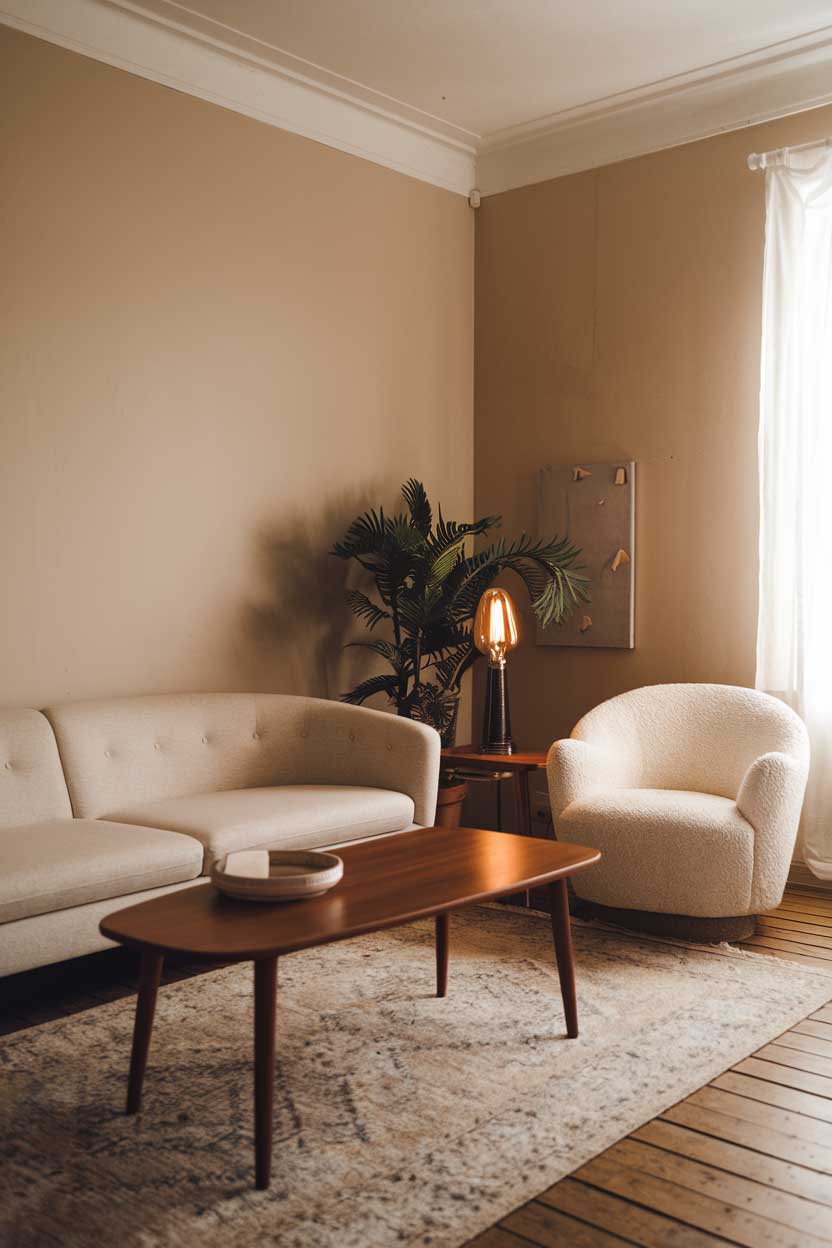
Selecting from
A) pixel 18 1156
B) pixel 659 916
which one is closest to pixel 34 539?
pixel 18 1156

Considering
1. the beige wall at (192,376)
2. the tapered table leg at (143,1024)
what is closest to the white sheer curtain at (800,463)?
the beige wall at (192,376)

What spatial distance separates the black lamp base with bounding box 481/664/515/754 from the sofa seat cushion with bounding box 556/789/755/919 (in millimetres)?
828

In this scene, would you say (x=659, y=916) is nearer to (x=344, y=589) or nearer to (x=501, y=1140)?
(x=501, y=1140)

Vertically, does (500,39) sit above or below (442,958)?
above

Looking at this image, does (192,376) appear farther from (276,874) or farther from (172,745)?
(276,874)

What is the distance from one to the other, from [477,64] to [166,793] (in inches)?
118

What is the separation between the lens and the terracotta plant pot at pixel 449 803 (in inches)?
173

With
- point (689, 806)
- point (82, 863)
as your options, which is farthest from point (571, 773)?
point (82, 863)

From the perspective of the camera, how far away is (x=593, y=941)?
12.0 feet

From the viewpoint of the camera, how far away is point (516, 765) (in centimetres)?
433

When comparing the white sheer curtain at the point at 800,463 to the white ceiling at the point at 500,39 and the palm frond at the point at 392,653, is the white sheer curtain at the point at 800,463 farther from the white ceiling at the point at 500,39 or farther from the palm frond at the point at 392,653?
Result: the palm frond at the point at 392,653

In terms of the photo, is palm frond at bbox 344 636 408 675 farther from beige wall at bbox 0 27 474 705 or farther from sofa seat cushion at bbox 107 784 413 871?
sofa seat cushion at bbox 107 784 413 871

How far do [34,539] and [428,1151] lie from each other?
239cm

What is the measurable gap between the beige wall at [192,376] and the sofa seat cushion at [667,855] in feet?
5.08
